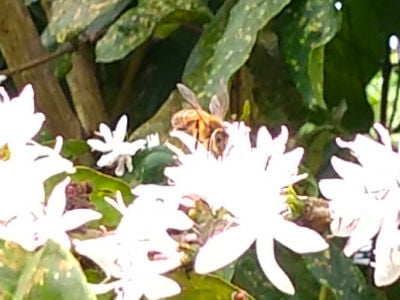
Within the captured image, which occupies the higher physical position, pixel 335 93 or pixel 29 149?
pixel 29 149

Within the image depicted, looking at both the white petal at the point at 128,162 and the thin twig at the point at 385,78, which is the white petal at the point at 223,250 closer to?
the white petal at the point at 128,162

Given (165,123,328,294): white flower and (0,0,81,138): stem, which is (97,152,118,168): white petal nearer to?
(165,123,328,294): white flower

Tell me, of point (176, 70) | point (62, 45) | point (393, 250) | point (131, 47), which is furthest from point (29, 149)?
point (176, 70)

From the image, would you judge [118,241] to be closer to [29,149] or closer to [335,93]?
[29,149]

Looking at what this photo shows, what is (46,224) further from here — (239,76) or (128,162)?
(239,76)

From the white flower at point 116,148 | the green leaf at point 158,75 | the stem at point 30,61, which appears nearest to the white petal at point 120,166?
the white flower at point 116,148
